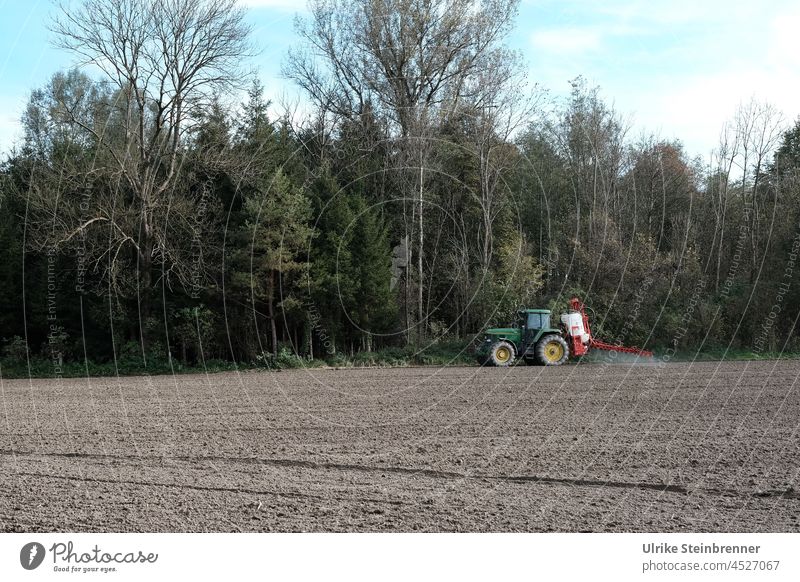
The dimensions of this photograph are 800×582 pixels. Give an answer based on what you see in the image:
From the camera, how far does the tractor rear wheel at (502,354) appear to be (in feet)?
88.5

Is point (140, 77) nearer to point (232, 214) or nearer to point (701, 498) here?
point (232, 214)

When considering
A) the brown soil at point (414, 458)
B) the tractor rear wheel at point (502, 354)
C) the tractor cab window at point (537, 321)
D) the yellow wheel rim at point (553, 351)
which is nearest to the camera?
the brown soil at point (414, 458)

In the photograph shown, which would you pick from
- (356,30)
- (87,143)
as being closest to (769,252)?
(356,30)

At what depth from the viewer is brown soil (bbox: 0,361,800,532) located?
859 cm

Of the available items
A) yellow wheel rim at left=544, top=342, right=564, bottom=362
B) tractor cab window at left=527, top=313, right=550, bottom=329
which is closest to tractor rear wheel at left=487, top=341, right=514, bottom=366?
tractor cab window at left=527, top=313, right=550, bottom=329

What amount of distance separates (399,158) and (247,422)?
18.0 meters

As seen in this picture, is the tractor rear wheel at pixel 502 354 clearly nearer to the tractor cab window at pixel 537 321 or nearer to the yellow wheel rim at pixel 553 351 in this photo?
the tractor cab window at pixel 537 321

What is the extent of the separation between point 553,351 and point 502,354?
1.77 metres

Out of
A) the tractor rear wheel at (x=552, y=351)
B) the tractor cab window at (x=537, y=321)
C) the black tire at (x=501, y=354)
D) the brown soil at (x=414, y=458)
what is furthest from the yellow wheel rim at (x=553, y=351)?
the brown soil at (x=414, y=458)

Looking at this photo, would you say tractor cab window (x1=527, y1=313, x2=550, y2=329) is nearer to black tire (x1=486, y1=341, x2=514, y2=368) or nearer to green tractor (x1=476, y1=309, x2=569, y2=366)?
green tractor (x1=476, y1=309, x2=569, y2=366)

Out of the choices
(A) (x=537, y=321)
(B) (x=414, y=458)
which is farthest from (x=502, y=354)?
(B) (x=414, y=458)

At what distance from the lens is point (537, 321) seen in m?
27.4
